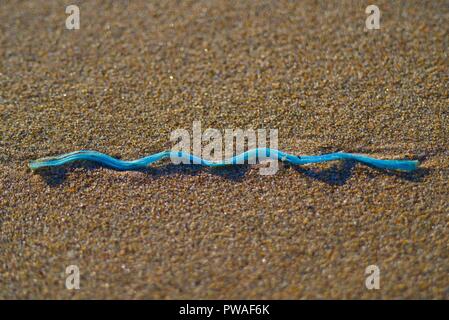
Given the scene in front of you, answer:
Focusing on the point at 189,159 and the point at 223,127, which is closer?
the point at 189,159

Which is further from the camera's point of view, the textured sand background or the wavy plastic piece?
the wavy plastic piece

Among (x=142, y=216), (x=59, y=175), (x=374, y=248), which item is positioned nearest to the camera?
(x=374, y=248)

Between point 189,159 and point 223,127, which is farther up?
point 223,127

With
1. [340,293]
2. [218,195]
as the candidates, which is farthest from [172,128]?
[340,293]

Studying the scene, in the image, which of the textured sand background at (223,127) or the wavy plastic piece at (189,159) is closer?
the textured sand background at (223,127)
